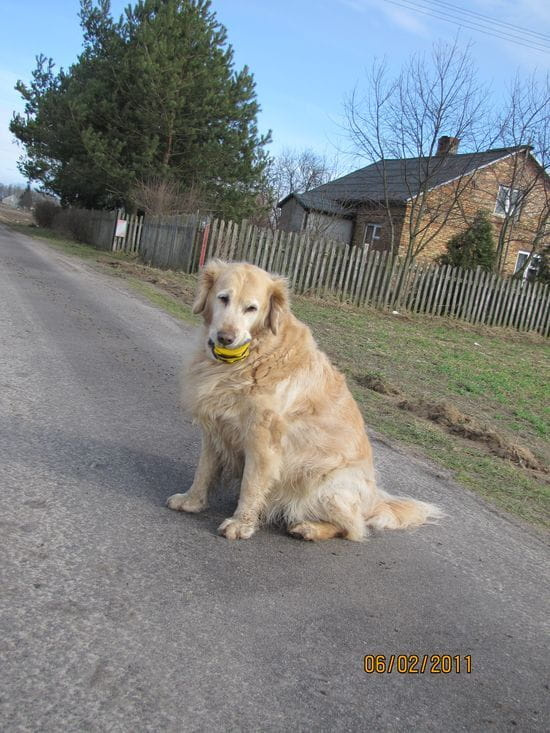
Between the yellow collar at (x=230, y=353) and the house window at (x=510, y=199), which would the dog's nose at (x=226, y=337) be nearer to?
the yellow collar at (x=230, y=353)

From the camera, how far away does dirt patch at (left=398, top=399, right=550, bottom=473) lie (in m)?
7.07

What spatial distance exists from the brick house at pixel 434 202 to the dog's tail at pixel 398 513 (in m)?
20.9

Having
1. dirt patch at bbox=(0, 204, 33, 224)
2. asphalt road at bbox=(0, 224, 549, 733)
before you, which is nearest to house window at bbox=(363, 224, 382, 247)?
dirt patch at bbox=(0, 204, 33, 224)

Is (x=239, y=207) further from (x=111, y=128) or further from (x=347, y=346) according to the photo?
(x=347, y=346)

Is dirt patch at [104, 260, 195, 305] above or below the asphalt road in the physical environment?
above

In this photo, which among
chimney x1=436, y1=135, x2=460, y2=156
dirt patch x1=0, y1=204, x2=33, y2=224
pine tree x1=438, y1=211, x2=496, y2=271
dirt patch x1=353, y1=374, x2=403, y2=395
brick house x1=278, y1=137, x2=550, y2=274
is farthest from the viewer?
dirt patch x1=0, y1=204, x2=33, y2=224

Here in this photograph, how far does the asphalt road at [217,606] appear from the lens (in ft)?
7.95

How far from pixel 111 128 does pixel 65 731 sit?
3304cm

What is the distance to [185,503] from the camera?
4129 millimetres

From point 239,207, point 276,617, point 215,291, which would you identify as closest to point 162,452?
point 215,291

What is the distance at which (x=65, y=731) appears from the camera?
2129mm

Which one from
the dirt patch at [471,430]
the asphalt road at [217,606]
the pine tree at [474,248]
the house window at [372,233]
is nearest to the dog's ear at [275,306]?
the asphalt road at [217,606]

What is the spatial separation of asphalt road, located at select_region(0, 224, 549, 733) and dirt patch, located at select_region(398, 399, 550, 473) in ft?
5.59
